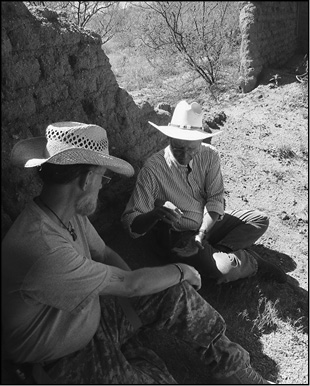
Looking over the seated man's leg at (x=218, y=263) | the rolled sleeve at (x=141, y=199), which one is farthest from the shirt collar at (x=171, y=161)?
the seated man's leg at (x=218, y=263)

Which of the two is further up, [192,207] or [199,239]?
[192,207]

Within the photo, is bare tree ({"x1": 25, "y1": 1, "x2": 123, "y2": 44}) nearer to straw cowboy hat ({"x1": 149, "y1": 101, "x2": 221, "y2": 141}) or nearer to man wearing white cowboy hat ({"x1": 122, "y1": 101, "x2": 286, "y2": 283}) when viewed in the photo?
straw cowboy hat ({"x1": 149, "y1": 101, "x2": 221, "y2": 141})

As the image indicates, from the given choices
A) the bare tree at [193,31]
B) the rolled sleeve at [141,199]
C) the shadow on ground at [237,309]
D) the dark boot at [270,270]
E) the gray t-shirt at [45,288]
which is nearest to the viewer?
the gray t-shirt at [45,288]

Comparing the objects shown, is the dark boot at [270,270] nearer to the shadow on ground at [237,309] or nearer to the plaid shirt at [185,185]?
the shadow on ground at [237,309]

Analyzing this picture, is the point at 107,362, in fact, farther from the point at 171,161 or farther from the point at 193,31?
the point at 193,31

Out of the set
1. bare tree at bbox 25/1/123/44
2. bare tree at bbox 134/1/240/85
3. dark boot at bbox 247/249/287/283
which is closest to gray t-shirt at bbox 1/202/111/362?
dark boot at bbox 247/249/287/283

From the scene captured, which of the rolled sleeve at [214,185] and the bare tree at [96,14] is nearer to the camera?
the rolled sleeve at [214,185]

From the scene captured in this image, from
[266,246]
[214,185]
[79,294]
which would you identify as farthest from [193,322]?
[266,246]

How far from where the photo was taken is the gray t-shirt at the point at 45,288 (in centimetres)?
203

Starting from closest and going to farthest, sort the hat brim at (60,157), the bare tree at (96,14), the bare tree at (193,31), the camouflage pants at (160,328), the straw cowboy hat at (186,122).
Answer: the hat brim at (60,157) < the camouflage pants at (160,328) < the straw cowboy hat at (186,122) < the bare tree at (193,31) < the bare tree at (96,14)

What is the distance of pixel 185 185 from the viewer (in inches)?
149

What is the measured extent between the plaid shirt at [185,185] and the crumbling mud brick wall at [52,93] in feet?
1.56

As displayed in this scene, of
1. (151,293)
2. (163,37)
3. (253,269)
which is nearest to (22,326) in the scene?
(151,293)

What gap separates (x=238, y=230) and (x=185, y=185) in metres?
0.60
